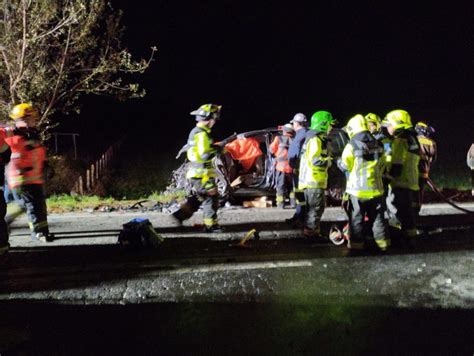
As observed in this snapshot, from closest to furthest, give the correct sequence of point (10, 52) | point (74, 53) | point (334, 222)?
point (334, 222) < point (10, 52) < point (74, 53)

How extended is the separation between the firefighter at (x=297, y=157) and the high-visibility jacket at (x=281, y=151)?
16.1 inches

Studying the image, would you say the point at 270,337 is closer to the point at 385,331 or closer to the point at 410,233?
the point at 385,331

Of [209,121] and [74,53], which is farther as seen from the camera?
[74,53]

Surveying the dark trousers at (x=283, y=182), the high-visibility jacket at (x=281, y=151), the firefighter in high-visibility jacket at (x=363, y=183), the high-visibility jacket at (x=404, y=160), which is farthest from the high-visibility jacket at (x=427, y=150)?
the dark trousers at (x=283, y=182)

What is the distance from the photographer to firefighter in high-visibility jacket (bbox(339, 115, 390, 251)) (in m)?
5.56

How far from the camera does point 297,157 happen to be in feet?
26.9

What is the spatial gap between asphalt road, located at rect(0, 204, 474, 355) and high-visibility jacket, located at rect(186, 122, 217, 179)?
3.32 ft

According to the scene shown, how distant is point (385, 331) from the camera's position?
3.57 metres

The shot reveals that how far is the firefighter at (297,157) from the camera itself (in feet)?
23.8

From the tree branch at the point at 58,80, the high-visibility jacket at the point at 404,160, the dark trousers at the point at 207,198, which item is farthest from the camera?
the tree branch at the point at 58,80

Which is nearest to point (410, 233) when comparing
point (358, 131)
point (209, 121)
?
point (358, 131)

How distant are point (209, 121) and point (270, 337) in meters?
3.85

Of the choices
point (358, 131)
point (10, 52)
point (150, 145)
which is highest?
Result: point (10, 52)

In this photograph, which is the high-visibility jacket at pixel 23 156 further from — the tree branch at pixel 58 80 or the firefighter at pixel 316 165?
the tree branch at pixel 58 80
